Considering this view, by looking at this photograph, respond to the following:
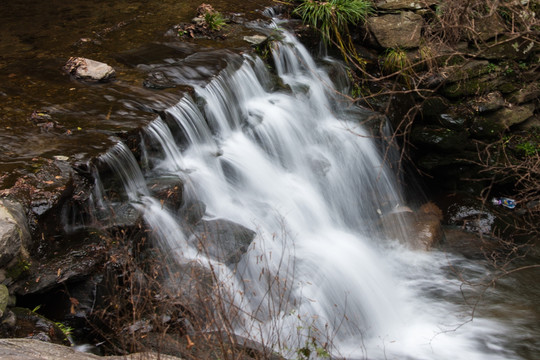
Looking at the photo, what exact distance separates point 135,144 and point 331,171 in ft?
9.35

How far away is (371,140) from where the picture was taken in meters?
7.88

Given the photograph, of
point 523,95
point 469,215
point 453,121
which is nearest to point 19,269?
point 469,215

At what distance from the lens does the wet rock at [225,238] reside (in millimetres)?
5211

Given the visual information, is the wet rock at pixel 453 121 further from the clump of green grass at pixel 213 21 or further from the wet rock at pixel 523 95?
the clump of green grass at pixel 213 21

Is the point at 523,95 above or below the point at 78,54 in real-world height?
below

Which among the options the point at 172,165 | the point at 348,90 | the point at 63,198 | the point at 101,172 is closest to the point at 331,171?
the point at 348,90

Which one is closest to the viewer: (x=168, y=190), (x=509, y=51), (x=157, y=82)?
(x=168, y=190)

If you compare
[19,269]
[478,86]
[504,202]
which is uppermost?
[19,269]

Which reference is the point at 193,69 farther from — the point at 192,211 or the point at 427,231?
the point at 427,231

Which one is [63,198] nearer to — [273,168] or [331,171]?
[273,168]

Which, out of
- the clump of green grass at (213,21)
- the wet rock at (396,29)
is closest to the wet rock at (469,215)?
the wet rock at (396,29)

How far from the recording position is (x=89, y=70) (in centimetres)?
686

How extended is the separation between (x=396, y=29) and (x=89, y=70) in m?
4.83

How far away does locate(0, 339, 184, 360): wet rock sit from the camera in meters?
3.09
